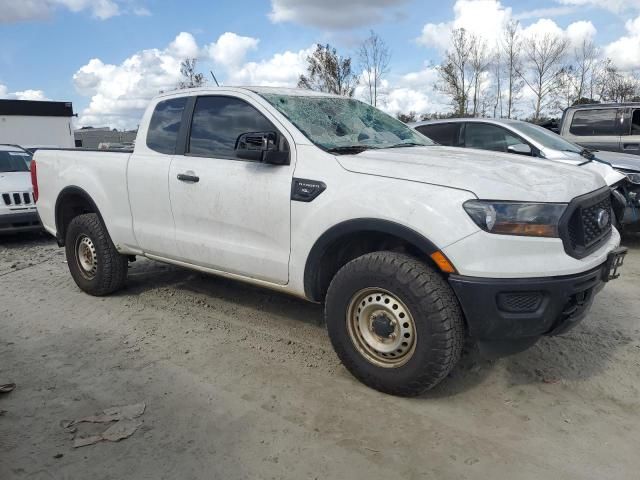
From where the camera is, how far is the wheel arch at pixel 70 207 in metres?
5.07

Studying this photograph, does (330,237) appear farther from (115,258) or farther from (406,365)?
(115,258)

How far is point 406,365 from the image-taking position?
3.07 meters

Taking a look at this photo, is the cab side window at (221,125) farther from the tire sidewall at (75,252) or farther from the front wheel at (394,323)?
the tire sidewall at (75,252)

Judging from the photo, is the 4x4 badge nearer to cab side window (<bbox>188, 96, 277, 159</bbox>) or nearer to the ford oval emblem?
cab side window (<bbox>188, 96, 277, 159</bbox>)

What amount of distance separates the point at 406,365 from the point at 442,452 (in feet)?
1.74

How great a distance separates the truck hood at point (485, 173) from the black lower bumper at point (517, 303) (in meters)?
0.44

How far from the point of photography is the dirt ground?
2600mm

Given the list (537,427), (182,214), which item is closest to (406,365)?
(537,427)

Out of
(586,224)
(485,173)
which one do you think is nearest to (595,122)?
(586,224)

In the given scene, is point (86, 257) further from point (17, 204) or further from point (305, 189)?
point (17, 204)

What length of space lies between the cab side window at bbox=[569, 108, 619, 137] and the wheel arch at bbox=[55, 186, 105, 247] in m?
8.06

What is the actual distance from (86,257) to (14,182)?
166 inches

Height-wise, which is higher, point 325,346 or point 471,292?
point 471,292

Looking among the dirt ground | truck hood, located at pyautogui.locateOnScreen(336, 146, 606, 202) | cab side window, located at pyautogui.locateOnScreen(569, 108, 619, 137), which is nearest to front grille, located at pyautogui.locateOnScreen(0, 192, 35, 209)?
the dirt ground
